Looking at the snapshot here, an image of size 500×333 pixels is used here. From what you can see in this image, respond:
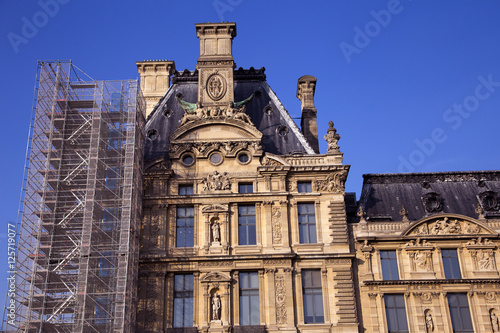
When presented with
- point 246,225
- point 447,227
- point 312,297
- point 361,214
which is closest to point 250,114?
point 246,225

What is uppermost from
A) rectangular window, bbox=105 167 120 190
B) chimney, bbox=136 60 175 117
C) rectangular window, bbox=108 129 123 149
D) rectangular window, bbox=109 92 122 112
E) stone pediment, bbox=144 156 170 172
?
chimney, bbox=136 60 175 117

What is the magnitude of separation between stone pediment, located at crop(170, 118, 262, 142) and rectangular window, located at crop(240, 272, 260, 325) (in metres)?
8.08

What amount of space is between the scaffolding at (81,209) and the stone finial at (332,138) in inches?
424

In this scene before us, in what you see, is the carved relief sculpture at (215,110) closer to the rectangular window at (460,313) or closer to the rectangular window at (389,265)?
the rectangular window at (389,265)

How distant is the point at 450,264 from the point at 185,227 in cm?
1470

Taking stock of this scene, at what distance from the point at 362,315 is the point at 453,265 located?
5.94 m

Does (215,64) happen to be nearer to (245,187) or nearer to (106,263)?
(245,187)

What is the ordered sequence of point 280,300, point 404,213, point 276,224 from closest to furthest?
1. point 280,300
2. point 276,224
3. point 404,213

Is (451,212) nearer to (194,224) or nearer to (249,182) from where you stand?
(249,182)

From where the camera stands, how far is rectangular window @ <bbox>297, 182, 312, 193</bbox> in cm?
3969

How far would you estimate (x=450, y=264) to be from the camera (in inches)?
1508

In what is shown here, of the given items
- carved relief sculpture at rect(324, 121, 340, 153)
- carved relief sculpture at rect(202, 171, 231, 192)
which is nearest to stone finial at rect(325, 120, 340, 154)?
carved relief sculpture at rect(324, 121, 340, 153)

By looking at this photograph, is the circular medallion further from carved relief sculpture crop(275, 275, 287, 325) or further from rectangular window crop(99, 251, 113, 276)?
carved relief sculpture crop(275, 275, 287, 325)

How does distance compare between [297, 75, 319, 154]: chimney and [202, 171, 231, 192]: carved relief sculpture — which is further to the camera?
[297, 75, 319, 154]: chimney
